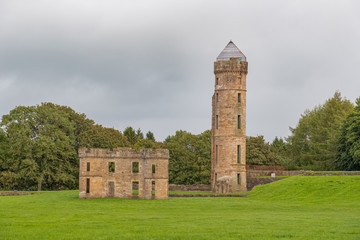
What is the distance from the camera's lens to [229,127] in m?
76.2

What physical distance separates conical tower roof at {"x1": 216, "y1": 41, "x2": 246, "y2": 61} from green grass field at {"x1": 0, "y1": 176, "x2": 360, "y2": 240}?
715 inches

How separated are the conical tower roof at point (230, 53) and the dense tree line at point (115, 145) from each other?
1529cm

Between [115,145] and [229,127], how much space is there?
2392 cm

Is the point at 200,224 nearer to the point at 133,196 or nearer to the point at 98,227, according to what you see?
the point at 98,227

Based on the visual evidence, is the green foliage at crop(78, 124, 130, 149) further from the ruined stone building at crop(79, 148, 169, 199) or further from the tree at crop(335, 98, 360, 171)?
the tree at crop(335, 98, 360, 171)

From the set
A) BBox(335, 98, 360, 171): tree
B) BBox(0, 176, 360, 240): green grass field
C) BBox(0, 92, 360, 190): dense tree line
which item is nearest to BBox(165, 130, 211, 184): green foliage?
BBox(0, 92, 360, 190): dense tree line

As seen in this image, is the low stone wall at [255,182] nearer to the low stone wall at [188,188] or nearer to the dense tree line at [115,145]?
the low stone wall at [188,188]

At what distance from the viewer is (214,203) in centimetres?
5681

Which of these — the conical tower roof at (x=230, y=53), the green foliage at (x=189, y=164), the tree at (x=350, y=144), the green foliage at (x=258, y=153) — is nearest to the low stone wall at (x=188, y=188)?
the green foliage at (x=189, y=164)

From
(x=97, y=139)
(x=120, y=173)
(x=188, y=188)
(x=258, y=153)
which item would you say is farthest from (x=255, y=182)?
(x=97, y=139)

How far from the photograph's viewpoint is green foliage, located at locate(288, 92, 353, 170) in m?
93.8

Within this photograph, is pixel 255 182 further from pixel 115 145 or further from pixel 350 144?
pixel 115 145

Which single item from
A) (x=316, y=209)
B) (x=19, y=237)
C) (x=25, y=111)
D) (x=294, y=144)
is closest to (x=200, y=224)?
(x=19, y=237)

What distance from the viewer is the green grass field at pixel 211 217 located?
3100 centimetres
